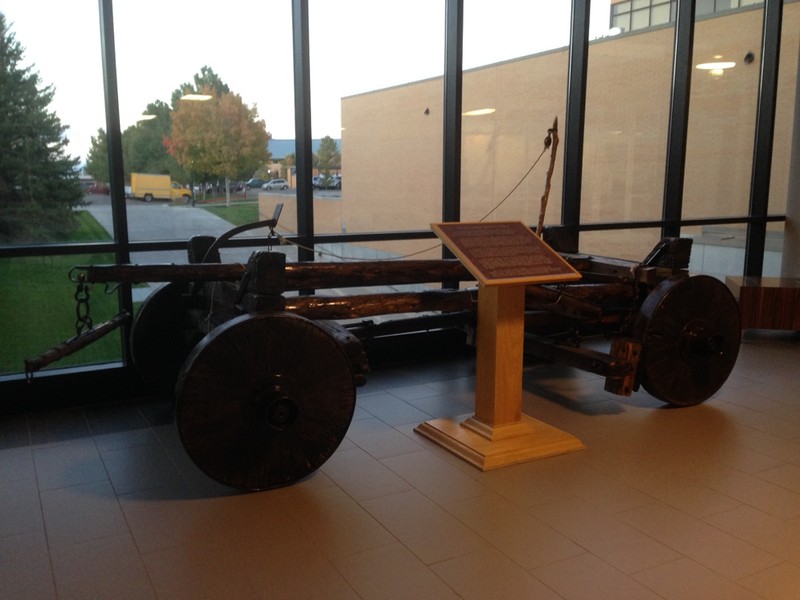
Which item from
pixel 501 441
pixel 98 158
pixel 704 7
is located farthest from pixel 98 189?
pixel 704 7

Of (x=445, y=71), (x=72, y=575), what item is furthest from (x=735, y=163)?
(x=72, y=575)

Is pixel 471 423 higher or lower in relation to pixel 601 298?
lower

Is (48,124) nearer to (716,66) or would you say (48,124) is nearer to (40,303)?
(40,303)

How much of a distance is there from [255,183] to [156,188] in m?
0.79

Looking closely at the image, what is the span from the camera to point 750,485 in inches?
162

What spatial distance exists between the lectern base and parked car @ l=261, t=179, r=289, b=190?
2.44m

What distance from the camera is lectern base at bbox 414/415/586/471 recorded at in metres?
4.38

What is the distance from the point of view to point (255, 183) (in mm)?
6098

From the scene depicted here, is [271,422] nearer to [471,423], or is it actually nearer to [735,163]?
[471,423]

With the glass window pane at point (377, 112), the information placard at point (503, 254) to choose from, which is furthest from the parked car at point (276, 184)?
the information placard at point (503, 254)

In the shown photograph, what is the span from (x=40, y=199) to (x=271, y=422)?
2.61 metres

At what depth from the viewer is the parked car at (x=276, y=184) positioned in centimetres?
614

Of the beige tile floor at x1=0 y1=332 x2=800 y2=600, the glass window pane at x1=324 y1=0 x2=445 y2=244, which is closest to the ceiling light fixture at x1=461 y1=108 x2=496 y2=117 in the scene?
the glass window pane at x1=324 y1=0 x2=445 y2=244

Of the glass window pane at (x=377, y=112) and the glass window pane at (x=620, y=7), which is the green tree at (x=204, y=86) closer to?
the glass window pane at (x=377, y=112)
